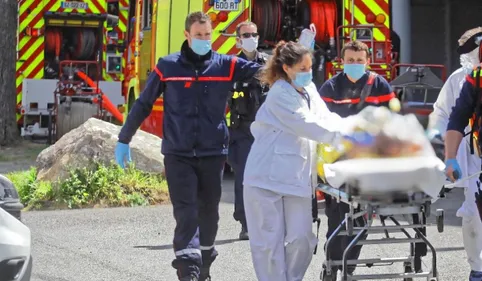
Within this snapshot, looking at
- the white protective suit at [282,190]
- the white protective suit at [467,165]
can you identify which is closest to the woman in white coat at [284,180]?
the white protective suit at [282,190]

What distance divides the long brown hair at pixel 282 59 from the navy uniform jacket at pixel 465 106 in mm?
971

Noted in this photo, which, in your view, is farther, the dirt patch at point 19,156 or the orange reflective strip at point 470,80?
the dirt patch at point 19,156

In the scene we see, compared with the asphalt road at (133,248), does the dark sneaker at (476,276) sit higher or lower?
higher

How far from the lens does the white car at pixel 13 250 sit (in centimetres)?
531

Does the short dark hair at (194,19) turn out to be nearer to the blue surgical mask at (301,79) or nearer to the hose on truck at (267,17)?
the blue surgical mask at (301,79)

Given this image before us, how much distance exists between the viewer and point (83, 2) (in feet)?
64.2

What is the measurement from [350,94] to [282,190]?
3.99ft

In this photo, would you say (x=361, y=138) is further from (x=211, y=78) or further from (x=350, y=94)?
(x=211, y=78)

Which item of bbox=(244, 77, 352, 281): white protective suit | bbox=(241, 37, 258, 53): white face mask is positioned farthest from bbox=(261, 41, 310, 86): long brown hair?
bbox=(241, 37, 258, 53): white face mask

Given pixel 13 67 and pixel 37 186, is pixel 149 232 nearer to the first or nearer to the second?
pixel 37 186

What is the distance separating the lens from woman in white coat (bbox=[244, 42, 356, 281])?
6512 mm

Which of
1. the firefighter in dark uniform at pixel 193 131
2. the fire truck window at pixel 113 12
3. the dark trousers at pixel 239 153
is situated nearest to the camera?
the firefighter in dark uniform at pixel 193 131

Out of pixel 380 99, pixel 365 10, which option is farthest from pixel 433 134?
pixel 365 10

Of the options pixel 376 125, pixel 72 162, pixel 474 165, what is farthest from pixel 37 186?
pixel 376 125
